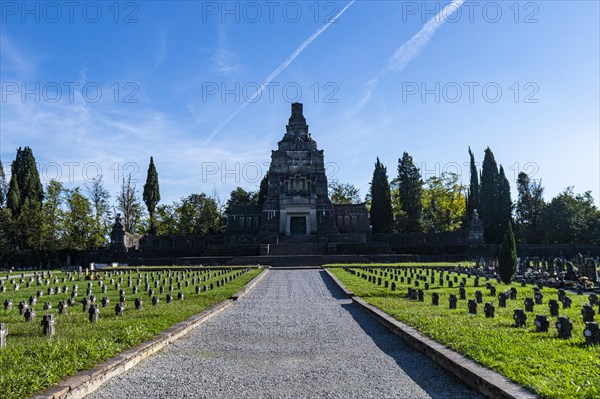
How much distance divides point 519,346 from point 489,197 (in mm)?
53957

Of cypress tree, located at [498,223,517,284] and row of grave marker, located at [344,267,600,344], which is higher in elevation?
cypress tree, located at [498,223,517,284]

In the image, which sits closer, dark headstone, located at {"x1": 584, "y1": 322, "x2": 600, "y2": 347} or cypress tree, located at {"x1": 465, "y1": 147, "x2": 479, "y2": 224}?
dark headstone, located at {"x1": 584, "y1": 322, "x2": 600, "y2": 347}

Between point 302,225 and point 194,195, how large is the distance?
70.2 ft

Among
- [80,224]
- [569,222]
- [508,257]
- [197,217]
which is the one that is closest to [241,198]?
[197,217]

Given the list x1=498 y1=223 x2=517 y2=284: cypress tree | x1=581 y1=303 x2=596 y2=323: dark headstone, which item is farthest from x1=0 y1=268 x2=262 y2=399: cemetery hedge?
x1=498 y1=223 x2=517 y2=284: cypress tree

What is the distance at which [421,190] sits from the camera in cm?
7269

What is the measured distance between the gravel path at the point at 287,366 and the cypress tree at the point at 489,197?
161 ft

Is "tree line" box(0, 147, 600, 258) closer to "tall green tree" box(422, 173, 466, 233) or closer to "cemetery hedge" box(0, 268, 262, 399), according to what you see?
"tall green tree" box(422, 173, 466, 233)

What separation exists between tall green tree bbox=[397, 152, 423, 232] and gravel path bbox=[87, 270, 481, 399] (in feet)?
191

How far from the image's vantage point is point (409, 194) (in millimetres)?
71500

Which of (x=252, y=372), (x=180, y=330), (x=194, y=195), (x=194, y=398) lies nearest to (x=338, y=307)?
(x=180, y=330)

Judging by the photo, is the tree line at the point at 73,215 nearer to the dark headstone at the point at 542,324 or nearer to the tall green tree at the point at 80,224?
the tall green tree at the point at 80,224

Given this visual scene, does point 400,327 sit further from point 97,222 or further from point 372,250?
point 97,222

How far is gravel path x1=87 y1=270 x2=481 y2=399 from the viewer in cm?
675
